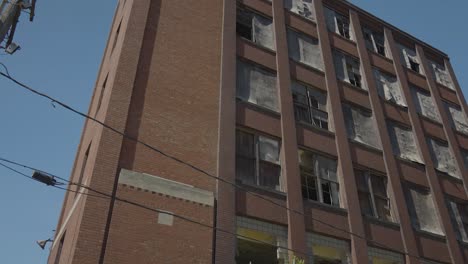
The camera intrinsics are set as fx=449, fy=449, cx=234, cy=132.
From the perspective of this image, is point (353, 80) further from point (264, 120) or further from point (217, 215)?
point (217, 215)

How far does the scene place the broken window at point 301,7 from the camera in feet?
75.7

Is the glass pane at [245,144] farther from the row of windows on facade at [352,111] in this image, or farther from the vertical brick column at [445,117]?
the vertical brick column at [445,117]

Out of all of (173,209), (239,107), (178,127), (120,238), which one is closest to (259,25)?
(239,107)

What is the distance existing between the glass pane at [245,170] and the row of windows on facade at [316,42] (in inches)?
248

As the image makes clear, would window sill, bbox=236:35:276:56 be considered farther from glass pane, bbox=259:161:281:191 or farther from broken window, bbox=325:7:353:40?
broken window, bbox=325:7:353:40

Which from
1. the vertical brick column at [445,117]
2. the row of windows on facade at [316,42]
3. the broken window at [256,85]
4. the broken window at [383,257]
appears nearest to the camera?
the broken window at [383,257]

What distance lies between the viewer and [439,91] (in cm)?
2711

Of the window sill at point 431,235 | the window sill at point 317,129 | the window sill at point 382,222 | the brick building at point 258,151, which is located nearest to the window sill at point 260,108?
the brick building at point 258,151

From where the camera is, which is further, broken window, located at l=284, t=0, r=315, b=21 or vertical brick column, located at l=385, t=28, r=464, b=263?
broken window, located at l=284, t=0, r=315, b=21

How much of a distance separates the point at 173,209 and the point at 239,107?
Result: 5.31 meters

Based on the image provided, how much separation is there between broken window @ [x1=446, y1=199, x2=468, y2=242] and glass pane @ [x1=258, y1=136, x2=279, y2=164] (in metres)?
9.74

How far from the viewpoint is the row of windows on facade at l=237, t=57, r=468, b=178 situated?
59.5 ft

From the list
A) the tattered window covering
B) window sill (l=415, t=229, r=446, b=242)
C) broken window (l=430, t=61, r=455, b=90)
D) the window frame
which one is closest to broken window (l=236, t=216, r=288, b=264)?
the window frame

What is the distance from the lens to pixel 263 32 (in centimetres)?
2053
